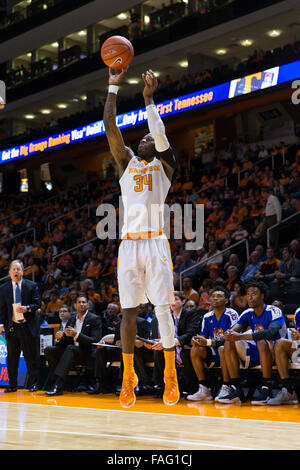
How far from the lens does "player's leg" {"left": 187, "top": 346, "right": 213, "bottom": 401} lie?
22.9ft

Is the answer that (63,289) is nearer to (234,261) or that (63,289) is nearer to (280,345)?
(234,261)

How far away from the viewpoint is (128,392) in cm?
412

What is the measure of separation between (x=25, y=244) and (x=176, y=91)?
611 centimetres

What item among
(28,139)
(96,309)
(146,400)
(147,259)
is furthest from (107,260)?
(147,259)

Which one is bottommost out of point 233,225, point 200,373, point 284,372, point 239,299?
point 200,373

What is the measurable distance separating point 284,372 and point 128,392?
9.23 feet

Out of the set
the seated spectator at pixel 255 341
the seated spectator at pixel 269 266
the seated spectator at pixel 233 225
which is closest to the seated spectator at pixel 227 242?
the seated spectator at pixel 233 225

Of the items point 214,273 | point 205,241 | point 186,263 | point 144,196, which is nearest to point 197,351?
point 214,273

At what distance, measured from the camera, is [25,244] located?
55.9ft

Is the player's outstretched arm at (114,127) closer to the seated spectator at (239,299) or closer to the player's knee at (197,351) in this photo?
the player's knee at (197,351)

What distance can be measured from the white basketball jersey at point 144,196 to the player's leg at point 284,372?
9.26ft

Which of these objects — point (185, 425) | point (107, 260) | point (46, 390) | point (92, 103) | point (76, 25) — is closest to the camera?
point (185, 425)

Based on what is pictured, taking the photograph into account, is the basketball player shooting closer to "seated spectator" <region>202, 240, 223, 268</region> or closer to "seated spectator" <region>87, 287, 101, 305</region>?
"seated spectator" <region>202, 240, 223, 268</region>
